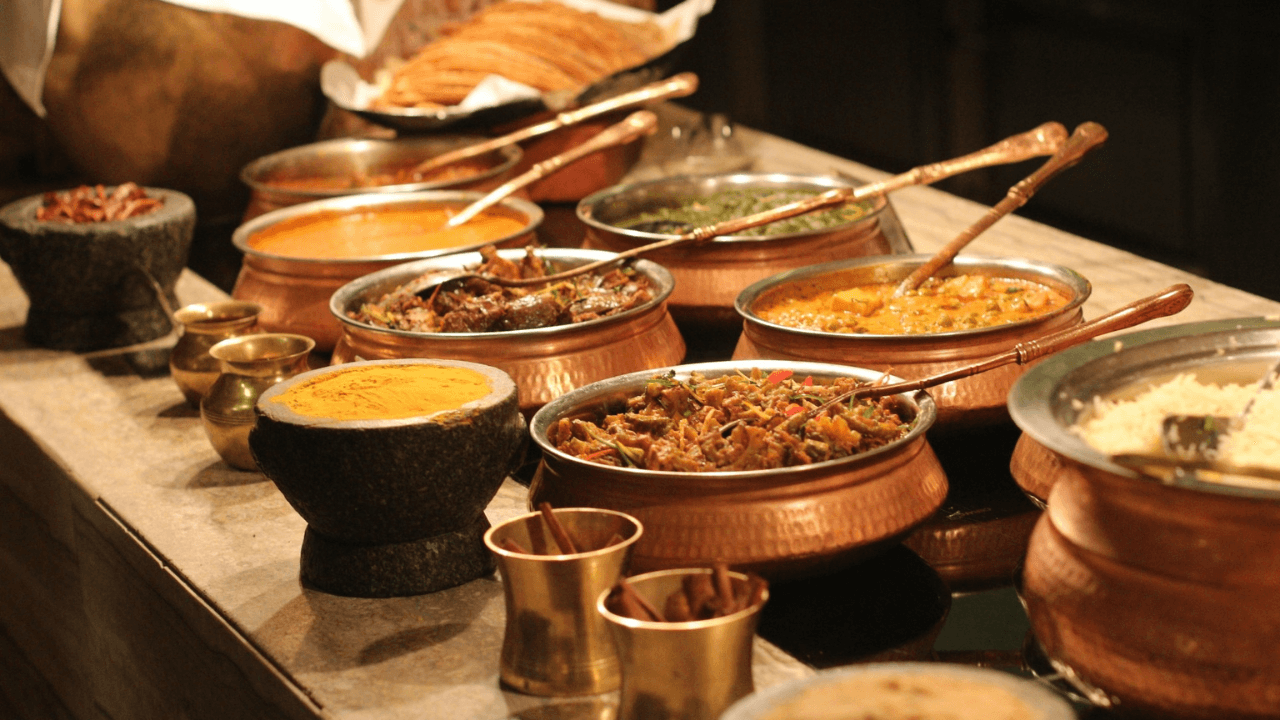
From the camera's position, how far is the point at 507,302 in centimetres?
210

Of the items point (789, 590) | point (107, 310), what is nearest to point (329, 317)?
point (107, 310)

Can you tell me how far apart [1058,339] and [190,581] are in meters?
1.14

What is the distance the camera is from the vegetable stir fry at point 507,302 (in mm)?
2072

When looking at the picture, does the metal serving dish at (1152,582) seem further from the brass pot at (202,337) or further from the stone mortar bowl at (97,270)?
the stone mortar bowl at (97,270)

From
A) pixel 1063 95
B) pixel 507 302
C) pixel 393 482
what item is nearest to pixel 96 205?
pixel 507 302

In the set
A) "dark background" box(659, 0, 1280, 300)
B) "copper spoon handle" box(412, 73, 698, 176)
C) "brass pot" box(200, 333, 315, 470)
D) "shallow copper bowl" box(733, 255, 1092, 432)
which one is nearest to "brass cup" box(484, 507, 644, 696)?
"shallow copper bowl" box(733, 255, 1092, 432)

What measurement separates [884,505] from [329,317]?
4.07 feet

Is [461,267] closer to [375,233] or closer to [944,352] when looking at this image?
[375,233]

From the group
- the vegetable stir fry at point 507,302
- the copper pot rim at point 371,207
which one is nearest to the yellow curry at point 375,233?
the copper pot rim at point 371,207

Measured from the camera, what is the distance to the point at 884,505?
1544 mm

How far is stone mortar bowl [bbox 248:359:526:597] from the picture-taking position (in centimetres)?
154

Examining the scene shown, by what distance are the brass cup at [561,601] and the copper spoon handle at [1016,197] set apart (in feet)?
2.94

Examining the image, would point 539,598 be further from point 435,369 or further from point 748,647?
point 435,369

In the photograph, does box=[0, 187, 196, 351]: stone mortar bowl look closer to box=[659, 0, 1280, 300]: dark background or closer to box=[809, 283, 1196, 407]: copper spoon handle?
box=[809, 283, 1196, 407]: copper spoon handle
